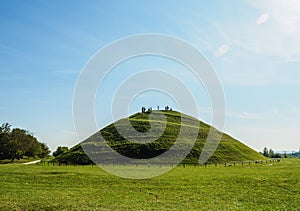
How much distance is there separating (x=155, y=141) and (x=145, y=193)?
63280mm

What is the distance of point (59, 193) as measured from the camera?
32.2 metres

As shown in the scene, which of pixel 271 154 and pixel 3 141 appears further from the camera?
pixel 271 154

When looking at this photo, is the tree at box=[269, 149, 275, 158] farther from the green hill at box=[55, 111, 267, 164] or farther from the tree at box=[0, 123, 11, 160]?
the tree at box=[0, 123, 11, 160]

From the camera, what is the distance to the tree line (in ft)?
343

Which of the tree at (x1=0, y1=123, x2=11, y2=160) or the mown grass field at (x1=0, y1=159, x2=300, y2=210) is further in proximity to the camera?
the tree at (x1=0, y1=123, x2=11, y2=160)

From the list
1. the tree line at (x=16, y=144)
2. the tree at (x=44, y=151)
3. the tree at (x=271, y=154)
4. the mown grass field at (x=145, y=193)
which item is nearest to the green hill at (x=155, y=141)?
the tree line at (x=16, y=144)

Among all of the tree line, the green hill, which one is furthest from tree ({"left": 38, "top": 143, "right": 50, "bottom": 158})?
the green hill

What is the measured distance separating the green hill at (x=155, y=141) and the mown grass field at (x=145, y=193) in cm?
3992

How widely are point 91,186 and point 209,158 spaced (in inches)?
2076

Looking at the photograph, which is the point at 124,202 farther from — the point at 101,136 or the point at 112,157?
the point at 101,136

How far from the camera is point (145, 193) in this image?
3297 centimetres

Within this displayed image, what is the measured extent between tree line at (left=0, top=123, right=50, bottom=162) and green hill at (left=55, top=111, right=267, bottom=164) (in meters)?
19.2

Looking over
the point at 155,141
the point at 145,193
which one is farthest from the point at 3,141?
the point at 145,193

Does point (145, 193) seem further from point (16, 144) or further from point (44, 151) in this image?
point (44, 151)
